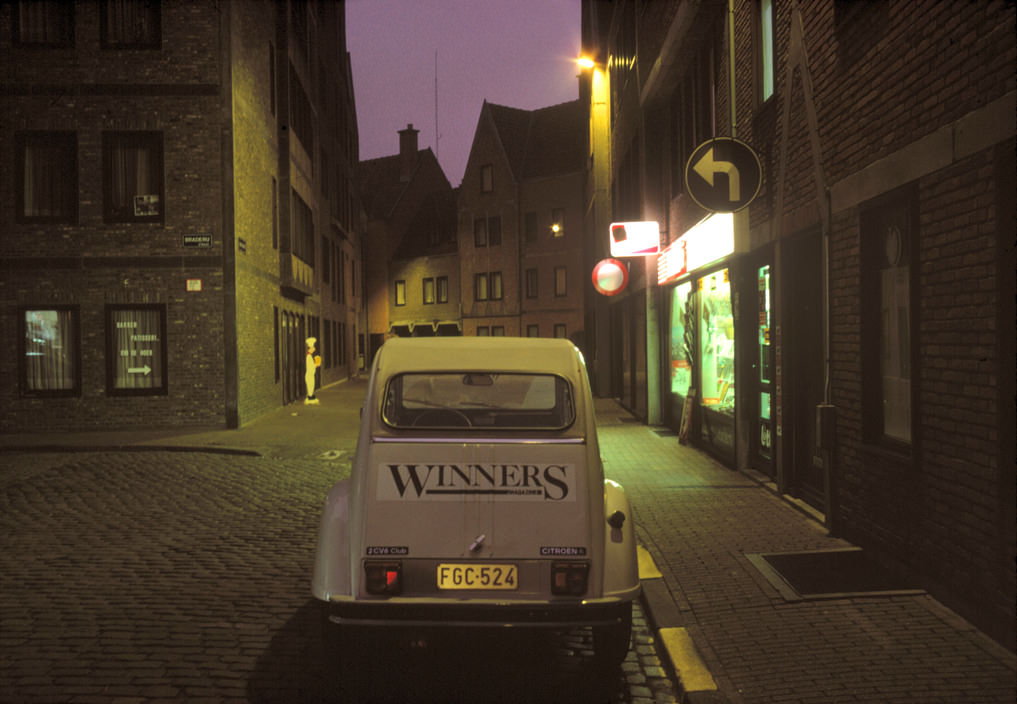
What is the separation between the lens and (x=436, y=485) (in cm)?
464

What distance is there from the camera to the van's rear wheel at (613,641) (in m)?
4.65

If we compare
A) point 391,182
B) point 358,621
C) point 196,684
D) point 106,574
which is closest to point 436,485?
point 358,621

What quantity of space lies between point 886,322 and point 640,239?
9.81 meters

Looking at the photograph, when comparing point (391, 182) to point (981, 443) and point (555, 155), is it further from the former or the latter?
point (981, 443)

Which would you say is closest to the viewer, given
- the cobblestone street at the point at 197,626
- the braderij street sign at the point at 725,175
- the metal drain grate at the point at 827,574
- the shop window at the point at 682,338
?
the cobblestone street at the point at 197,626

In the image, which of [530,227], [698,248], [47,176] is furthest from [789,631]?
[530,227]

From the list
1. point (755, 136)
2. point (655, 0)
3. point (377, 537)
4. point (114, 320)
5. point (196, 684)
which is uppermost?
point (655, 0)

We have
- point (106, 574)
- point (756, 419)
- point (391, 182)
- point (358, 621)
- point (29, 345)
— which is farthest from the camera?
point (391, 182)

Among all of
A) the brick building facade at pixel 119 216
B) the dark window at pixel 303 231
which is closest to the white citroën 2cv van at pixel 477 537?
the brick building facade at pixel 119 216

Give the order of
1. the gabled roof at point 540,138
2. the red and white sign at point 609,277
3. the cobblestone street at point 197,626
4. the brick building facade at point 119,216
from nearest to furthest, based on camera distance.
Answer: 1. the cobblestone street at point 197,626
2. the brick building facade at point 119,216
3. the red and white sign at point 609,277
4. the gabled roof at point 540,138

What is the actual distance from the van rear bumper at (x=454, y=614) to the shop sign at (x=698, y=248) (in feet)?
24.3

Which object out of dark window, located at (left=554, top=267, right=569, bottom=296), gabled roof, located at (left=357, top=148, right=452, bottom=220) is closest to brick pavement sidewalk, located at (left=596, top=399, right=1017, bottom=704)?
dark window, located at (left=554, top=267, right=569, bottom=296)

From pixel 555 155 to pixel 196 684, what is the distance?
45.8 meters

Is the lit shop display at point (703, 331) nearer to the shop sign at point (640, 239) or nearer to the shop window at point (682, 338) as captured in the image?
the shop window at point (682, 338)
